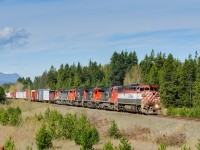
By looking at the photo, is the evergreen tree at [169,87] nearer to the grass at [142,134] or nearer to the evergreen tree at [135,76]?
the evergreen tree at [135,76]

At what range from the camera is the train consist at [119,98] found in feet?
124

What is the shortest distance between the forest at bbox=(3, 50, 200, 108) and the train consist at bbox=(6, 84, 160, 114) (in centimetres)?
908

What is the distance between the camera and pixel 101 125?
3253 centimetres

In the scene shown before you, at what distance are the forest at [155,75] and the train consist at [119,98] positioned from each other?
9083 millimetres

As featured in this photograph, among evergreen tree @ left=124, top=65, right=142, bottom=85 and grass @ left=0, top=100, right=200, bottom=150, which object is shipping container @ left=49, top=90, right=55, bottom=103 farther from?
grass @ left=0, top=100, right=200, bottom=150

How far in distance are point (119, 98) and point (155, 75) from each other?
44.3 metres

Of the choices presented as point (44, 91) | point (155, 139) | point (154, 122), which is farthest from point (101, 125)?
point (44, 91)

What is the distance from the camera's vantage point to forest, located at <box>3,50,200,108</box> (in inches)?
2810

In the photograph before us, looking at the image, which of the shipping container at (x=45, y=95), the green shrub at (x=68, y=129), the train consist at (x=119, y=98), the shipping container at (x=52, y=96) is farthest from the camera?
the shipping container at (x=45, y=95)

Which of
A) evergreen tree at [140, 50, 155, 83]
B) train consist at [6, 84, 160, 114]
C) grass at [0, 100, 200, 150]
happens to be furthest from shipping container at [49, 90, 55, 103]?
grass at [0, 100, 200, 150]

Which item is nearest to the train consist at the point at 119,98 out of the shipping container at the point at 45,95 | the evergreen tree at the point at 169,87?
the shipping container at the point at 45,95

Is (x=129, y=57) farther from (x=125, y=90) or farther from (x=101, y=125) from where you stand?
(x=101, y=125)

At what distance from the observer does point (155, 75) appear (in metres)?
87.2

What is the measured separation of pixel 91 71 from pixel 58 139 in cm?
12410
